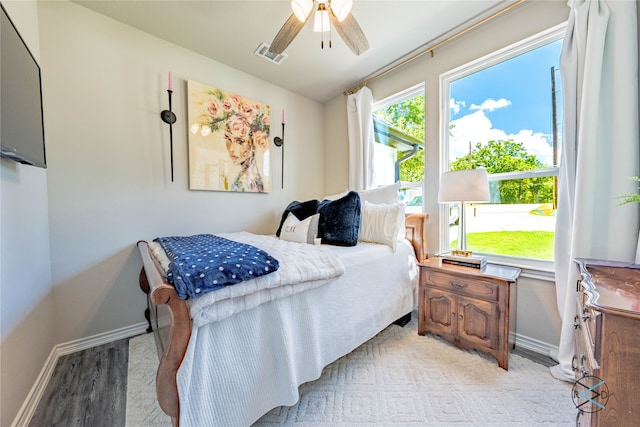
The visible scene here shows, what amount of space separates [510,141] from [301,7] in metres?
1.87

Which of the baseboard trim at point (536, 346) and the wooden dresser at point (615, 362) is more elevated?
the wooden dresser at point (615, 362)

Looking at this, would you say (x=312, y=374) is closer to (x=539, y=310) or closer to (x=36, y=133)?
(x=539, y=310)

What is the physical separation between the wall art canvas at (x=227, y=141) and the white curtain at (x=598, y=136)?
8.40 feet

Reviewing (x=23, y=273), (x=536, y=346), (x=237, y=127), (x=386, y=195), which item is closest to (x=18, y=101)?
(x=23, y=273)

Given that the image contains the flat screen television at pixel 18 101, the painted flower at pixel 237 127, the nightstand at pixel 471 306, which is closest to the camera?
the flat screen television at pixel 18 101

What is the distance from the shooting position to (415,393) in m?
1.33

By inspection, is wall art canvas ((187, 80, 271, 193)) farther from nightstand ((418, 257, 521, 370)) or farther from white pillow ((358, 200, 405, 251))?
nightstand ((418, 257, 521, 370))

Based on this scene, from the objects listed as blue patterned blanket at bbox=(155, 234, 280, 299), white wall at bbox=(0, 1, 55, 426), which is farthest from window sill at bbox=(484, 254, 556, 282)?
white wall at bbox=(0, 1, 55, 426)

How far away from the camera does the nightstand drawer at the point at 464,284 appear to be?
154 centimetres

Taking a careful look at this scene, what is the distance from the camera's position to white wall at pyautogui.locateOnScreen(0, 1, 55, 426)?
107cm

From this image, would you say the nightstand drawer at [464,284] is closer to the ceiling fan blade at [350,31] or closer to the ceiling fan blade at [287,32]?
the ceiling fan blade at [350,31]

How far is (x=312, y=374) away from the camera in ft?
4.07

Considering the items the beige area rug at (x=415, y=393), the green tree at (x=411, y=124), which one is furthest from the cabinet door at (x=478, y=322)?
the green tree at (x=411, y=124)

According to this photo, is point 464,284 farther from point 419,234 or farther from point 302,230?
point 302,230
